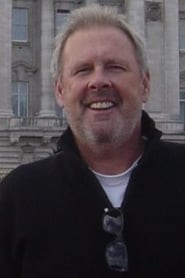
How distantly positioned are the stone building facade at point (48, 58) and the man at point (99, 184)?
33.2m

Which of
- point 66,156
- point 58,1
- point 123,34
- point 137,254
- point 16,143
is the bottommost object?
point 16,143

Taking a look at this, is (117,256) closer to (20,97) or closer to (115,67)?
(115,67)

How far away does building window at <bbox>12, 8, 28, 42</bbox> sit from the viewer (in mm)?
39688

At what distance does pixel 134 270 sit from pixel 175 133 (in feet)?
113

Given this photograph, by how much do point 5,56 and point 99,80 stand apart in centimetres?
3532

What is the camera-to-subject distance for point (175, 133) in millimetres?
37438

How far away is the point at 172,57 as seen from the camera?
131 ft

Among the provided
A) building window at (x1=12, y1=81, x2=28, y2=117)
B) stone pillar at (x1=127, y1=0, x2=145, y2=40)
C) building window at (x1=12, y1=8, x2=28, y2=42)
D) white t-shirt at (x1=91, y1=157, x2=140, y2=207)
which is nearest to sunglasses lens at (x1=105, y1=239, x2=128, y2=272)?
white t-shirt at (x1=91, y1=157, x2=140, y2=207)

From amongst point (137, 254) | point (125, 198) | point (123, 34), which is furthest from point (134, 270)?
point (123, 34)

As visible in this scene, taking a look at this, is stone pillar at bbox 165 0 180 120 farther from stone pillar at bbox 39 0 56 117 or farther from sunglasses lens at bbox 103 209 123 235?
sunglasses lens at bbox 103 209 123 235

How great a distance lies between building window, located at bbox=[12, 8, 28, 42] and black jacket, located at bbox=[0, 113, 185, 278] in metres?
36.5

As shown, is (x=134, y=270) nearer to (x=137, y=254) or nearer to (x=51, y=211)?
(x=137, y=254)

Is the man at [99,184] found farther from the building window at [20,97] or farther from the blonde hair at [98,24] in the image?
the building window at [20,97]

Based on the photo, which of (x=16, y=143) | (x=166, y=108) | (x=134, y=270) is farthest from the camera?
(x=166, y=108)
